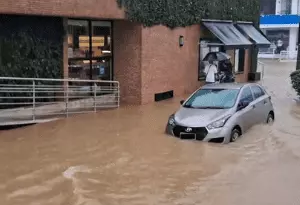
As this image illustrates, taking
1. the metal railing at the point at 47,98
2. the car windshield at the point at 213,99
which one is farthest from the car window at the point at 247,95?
the metal railing at the point at 47,98

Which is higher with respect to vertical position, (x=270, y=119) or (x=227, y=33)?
(x=227, y=33)

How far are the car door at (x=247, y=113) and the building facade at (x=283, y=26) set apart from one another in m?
44.1

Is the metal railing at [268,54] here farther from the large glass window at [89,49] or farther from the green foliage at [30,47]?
the green foliage at [30,47]

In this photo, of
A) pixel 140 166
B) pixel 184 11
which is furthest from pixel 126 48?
pixel 140 166

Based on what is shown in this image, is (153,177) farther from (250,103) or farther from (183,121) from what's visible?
(250,103)

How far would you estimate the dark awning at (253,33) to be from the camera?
24.3 metres

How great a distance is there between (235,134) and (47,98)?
6.63m

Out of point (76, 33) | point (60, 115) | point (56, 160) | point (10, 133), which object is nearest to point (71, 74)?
point (76, 33)

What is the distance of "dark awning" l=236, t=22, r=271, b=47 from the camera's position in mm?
24328

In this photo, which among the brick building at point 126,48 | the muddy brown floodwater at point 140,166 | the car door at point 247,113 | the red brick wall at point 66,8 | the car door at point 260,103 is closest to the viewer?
the muddy brown floodwater at point 140,166

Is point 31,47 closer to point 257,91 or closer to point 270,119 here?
point 257,91

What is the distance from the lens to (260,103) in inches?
506

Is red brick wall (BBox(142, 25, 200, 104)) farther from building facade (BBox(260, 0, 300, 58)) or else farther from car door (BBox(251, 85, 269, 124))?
building facade (BBox(260, 0, 300, 58))

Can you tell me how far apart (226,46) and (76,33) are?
7.20 m
